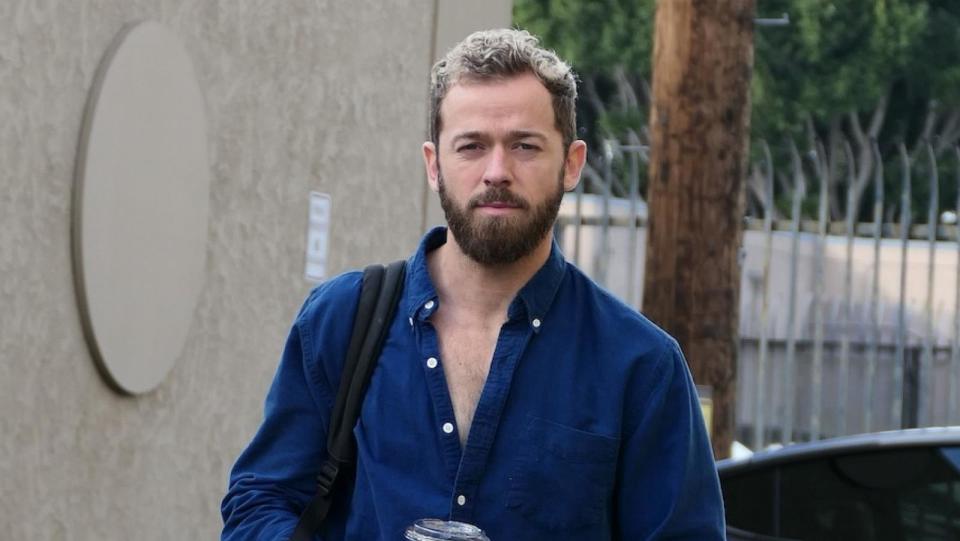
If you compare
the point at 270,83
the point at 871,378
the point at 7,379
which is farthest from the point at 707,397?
the point at 871,378

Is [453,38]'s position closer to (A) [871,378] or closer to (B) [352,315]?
(A) [871,378]

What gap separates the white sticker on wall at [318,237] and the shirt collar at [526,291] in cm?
453

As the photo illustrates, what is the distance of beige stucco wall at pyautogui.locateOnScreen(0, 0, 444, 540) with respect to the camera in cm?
537

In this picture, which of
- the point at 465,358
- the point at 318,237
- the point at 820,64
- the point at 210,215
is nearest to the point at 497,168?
the point at 465,358

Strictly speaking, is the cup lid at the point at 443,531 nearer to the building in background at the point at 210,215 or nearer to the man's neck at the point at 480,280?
the man's neck at the point at 480,280

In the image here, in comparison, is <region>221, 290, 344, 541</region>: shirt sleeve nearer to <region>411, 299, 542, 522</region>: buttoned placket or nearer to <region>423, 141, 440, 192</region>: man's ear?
<region>411, 299, 542, 522</region>: buttoned placket

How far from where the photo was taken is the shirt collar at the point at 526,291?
10.2ft

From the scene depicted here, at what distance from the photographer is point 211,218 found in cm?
675

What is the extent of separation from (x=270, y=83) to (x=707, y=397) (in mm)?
2335

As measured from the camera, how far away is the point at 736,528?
6.36 m

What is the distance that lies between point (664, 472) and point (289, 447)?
0.63 meters

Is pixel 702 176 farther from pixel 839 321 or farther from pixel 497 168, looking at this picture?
pixel 497 168

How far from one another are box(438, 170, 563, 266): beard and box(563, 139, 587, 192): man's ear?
2.3 inches

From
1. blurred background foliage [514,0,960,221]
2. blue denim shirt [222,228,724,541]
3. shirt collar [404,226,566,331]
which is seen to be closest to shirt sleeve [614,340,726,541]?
blue denim shirt [222,228,724,541]
